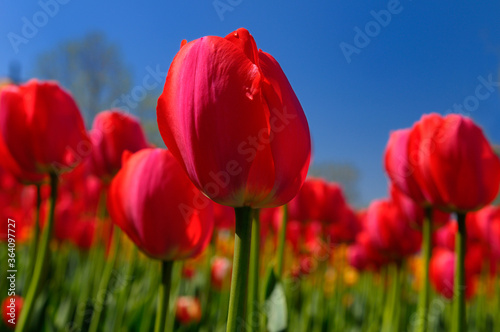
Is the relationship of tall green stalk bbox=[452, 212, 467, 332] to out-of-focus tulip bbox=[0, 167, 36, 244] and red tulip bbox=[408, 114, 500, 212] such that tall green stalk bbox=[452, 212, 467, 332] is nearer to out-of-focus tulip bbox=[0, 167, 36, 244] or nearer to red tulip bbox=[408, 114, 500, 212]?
red tulip bbox=[408, 114, 500, 212]

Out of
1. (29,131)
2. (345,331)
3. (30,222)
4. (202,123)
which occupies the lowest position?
(345,331)

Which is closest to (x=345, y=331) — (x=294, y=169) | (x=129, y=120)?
(x=129, y=120)

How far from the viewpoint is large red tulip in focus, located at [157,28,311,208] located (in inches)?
14.6

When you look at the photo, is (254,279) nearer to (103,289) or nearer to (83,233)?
(103,289)

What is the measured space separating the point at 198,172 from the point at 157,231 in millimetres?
255

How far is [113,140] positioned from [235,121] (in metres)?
0.88

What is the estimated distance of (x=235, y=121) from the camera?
37 centimetres

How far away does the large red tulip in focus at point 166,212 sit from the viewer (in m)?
0.60

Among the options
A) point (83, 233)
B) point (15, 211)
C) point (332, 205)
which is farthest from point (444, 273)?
point (15, 211)

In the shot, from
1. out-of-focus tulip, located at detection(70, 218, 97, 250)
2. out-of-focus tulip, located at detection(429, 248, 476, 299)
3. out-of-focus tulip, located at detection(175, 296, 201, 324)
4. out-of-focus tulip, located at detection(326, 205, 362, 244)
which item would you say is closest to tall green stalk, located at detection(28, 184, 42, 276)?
out-of-focus tulip, located at detection(175, 296, 201, 324)

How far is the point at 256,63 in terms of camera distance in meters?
0.39

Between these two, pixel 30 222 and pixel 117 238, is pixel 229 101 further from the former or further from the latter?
pixel 30 222

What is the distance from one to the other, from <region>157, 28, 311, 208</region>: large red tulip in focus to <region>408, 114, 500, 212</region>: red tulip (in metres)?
0.50

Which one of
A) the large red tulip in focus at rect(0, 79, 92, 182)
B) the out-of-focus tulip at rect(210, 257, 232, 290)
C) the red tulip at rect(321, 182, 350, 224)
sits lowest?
the out-of-focus tulip at rect(210, 257, 232, 290)
